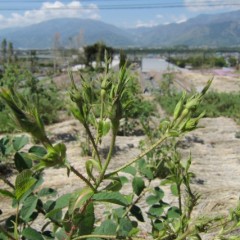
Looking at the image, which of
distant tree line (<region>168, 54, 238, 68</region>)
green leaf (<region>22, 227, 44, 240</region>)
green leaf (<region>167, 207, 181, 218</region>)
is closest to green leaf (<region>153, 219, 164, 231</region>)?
green leaf (<region>167, 207, 181, 218</region>)

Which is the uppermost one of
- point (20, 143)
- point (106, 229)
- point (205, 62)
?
point (20, 143)

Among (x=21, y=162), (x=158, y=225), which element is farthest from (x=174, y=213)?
(x=21, y=162)

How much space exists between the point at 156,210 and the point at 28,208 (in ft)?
1.41

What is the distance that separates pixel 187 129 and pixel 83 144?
4773mm

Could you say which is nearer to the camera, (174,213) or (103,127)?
(103,127)

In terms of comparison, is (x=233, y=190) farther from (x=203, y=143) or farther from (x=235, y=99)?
(x=235, y=99)

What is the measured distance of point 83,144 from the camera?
5.41 meters

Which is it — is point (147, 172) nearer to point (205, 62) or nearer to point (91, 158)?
point (91, 158)

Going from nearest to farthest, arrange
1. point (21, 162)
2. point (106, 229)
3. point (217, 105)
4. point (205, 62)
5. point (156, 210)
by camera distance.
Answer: point (106, 229)
point (21, 162)
point (156, 210)
point (217, 105)
point (205, 62)

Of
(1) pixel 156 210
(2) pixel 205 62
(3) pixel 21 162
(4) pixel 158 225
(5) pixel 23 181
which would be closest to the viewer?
(5) pixel 23 181

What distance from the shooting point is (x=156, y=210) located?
1.30m

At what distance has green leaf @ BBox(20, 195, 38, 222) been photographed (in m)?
1.06

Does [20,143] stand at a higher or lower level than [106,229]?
higher

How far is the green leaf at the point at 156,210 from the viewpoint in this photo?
128 cm
